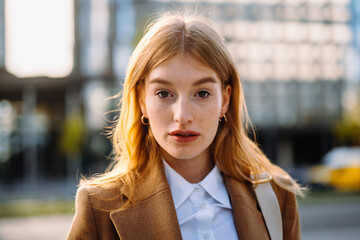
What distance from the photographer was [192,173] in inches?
80.5

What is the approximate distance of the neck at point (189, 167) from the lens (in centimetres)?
203

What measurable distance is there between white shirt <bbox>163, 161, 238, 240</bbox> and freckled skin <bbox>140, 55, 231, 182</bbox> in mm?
227

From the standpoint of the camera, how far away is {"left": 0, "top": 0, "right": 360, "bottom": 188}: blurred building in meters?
34.6

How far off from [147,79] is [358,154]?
1816 cm

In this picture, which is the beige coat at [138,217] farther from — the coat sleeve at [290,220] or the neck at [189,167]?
the coat sleeve at [290,220]

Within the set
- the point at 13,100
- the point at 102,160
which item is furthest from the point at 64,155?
the point at 13,100

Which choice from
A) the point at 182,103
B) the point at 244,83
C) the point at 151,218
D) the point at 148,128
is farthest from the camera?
the point at 244,83

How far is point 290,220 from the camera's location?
84.9 inches

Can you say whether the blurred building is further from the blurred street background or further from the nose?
the nose

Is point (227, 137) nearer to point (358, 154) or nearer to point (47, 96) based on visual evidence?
point (358, 154)

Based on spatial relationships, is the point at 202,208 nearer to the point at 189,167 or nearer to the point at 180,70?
the point at 189,167

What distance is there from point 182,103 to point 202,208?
562 mm

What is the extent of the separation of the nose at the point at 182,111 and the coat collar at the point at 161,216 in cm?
35

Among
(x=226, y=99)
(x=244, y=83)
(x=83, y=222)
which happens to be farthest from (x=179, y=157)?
(x=244, y=83)
